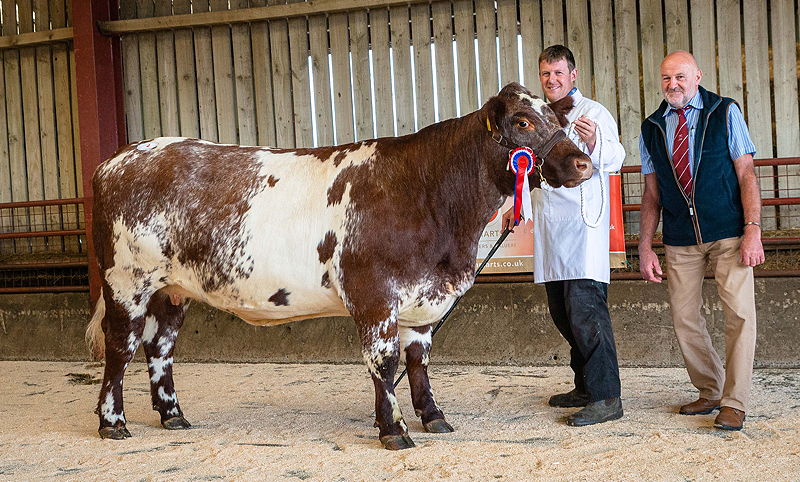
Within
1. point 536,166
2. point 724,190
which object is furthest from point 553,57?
point 724,190

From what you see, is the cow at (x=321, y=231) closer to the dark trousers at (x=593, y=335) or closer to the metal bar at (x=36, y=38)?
the dark trousers at (x=593, y=335)

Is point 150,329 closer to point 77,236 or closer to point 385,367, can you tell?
point 385,367

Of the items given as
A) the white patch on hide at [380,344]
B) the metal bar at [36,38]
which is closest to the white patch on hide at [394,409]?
the white patch on hide at [380,344]

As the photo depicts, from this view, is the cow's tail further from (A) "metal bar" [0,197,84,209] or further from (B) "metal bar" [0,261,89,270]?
(A) "metal bar" [0,197,84,209]

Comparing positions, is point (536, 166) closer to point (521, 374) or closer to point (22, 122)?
point (521, 374)

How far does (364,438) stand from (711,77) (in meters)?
4.27

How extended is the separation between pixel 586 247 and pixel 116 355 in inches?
99.0

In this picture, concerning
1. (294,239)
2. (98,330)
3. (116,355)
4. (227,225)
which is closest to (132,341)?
(116,355)

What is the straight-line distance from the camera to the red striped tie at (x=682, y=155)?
4047mm

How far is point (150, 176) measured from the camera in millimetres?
4355

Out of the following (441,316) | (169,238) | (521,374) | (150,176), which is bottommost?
(521,374)

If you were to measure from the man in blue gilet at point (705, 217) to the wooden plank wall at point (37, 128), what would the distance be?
18.9ft

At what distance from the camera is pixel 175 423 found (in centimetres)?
437

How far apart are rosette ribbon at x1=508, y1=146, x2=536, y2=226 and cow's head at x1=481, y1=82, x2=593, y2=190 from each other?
4 centimetres
